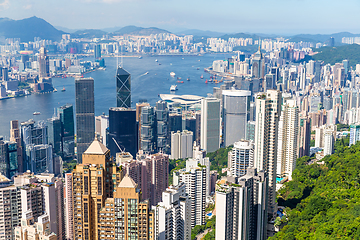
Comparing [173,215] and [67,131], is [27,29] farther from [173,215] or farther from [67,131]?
[173,215]

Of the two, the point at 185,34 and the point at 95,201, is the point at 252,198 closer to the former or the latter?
the point at 95,201

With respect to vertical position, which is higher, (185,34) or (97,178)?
(185,34)

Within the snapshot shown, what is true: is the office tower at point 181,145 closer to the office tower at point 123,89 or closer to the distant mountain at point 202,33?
the office tower at point 123,89

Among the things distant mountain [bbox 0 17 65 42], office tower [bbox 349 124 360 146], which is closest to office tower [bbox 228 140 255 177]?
office tower [bbox 349 124 360 146]

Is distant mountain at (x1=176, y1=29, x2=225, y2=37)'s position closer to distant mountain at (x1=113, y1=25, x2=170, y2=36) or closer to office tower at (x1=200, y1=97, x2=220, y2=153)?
distant mountain at (x1=113, y1=25, x2=170, y2=36)

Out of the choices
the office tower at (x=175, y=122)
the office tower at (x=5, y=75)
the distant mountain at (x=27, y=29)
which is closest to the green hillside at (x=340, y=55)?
the office tower at (x=175, y=122)

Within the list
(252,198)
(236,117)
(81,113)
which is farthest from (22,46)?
(252,198)
